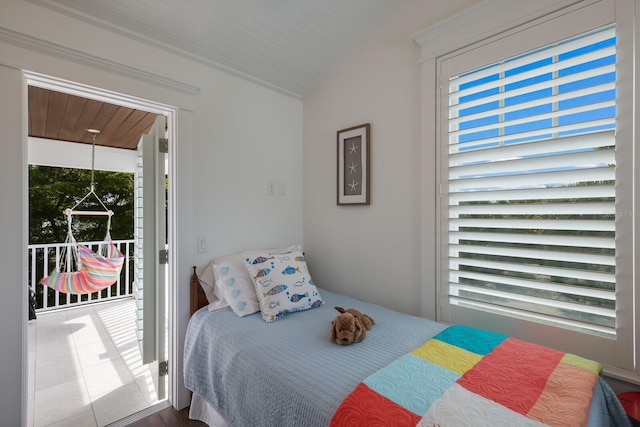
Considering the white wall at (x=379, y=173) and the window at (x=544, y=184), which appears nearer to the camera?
the window at (x=544, y=184)

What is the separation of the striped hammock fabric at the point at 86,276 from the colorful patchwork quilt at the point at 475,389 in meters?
3.70

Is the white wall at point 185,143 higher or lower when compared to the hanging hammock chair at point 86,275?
higher

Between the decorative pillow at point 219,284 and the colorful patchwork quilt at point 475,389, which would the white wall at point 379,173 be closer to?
the colorful patchwork quilt at point 475,389

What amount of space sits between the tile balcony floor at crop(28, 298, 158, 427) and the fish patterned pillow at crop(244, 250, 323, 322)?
1.20 m

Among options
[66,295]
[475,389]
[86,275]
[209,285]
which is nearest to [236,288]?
[209,285]

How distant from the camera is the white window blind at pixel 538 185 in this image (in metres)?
1.38

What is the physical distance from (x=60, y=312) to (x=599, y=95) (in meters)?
5.71

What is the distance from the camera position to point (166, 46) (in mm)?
1944

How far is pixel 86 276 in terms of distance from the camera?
3445 mm

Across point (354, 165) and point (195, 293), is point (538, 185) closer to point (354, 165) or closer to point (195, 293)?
point (354, 165)

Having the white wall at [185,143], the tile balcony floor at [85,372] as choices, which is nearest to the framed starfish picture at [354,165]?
the white wall at [185,143]

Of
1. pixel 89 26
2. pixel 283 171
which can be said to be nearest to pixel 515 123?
pixel 283 171

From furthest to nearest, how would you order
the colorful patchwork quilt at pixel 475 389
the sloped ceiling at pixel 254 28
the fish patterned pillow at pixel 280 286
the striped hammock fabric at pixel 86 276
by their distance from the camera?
the striped hammock fabric at pixel 86 276, the fish patterned pillow at pixel 280 286, the sloped ceiling at pixel 254 28, the colorful patchwork quilt at pixel 475 389

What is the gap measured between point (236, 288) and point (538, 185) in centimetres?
187
